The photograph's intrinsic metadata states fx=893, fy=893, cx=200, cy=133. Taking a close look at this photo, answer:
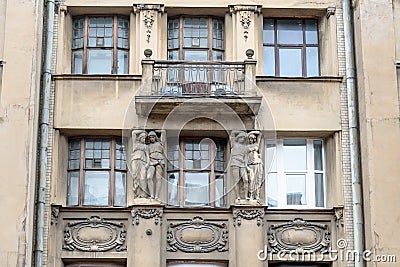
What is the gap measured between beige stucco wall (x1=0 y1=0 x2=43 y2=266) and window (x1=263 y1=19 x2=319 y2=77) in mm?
5489

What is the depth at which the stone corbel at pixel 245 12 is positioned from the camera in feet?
68.9

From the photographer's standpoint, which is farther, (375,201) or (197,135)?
(197,135)

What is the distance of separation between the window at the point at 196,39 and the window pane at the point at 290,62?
4.83 feet

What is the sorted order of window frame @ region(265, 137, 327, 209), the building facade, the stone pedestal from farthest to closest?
window frame @ region(265, 137, 327, 209) → the building facade → the stone pedestal

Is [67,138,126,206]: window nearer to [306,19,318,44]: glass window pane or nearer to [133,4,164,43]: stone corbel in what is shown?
[133,4,164,43]: stone corbel

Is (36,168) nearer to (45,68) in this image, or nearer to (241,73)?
(45,68)

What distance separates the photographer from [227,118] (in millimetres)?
20516

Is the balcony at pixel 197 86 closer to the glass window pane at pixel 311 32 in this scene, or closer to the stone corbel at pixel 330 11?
the glass window pane at pixel 311 32

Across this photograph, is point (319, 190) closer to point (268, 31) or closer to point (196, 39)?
point (268, 31)

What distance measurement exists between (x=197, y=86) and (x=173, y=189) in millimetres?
2422

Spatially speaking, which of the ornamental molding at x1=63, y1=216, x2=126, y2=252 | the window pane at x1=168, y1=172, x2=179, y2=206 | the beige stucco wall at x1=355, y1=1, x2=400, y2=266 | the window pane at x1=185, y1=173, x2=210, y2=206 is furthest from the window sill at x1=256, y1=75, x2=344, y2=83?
the ornamental molding at x1=63, y1=216, x2=126, y2=252

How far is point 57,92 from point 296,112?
5525 mm

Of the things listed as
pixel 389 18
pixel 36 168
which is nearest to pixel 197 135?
pixel 36 168

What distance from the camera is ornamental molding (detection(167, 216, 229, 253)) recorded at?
19734mm
